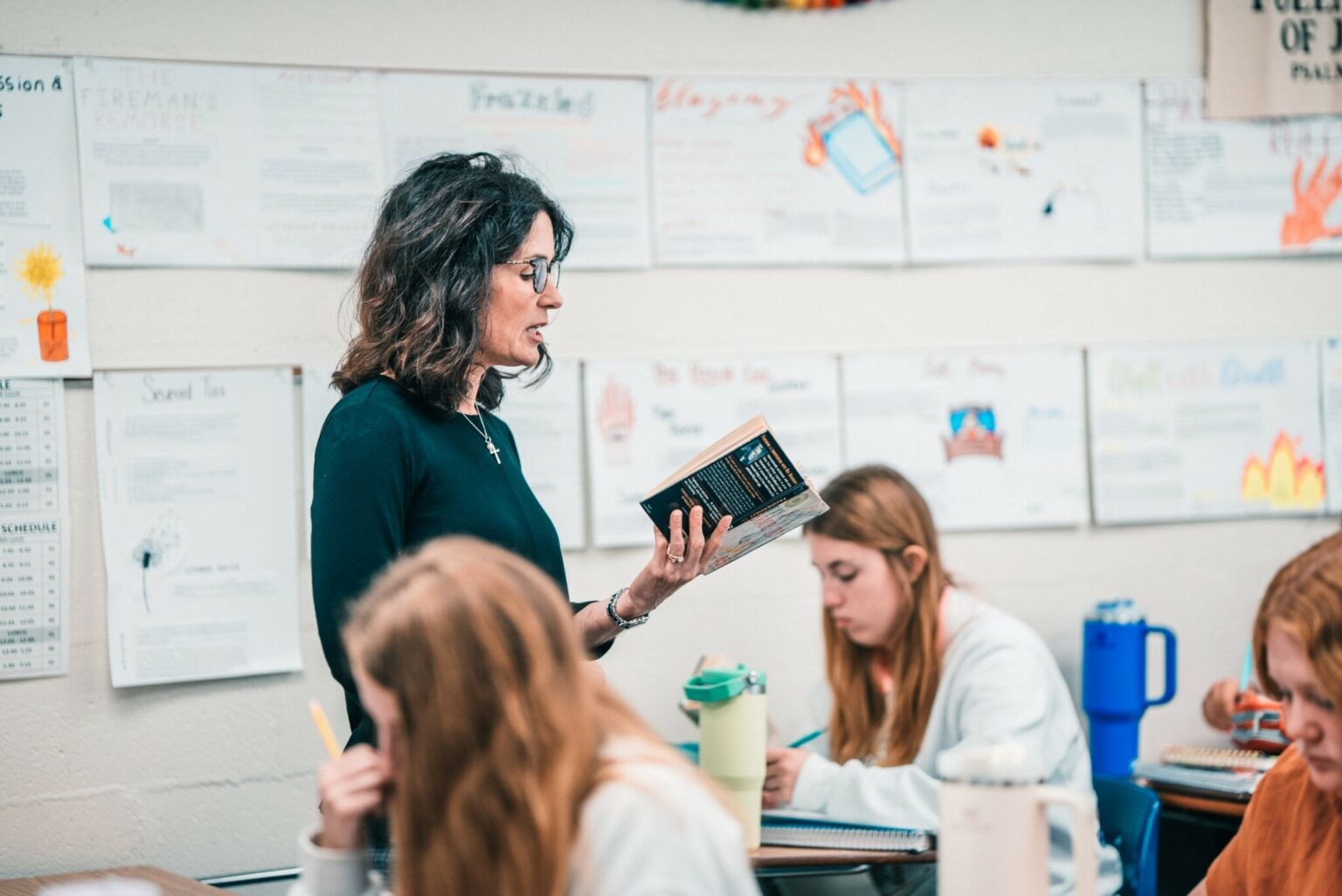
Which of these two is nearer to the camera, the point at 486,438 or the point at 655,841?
the point at 655,841

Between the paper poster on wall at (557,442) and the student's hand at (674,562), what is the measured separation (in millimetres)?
692

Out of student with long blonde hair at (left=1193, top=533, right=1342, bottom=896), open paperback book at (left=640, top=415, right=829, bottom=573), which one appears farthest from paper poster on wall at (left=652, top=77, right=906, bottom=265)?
student with long blonde hair at (left=1193, top=533, right=1342, bottom=896)

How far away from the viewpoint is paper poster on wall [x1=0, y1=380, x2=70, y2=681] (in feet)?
7.94

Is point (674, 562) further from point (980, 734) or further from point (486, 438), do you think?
point (980, 734)

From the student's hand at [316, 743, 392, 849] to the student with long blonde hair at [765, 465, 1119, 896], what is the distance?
1164 mm

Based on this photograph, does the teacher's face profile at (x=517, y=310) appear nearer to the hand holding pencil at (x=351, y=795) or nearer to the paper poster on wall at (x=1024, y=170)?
the hand holding pencil at (x=351, y=795)

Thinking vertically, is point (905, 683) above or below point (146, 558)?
below

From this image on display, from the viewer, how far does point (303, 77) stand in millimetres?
2559

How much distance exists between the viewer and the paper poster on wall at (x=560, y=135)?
2621 mm

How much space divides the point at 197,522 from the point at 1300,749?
1.87 m

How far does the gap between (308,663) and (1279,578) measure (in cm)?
177

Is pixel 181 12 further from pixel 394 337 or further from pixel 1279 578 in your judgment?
pixel 1279 578

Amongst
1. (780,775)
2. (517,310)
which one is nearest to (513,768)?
(517,310)

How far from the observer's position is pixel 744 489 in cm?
195
